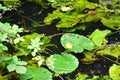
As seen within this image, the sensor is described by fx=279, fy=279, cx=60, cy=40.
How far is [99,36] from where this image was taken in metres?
2.06

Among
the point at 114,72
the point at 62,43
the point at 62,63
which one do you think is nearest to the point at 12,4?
the point at 62,43

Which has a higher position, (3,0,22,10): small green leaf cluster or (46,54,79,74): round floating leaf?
(3,0,22,10): small green leaf cluster

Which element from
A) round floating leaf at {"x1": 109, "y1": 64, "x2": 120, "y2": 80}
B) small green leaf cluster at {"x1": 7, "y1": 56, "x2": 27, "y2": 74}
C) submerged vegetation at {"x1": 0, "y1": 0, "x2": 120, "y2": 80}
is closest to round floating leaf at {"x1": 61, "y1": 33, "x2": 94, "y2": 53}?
submerged vegetation at {"x1": 0, "y1": 0, "x2": 120, "y2": 80}

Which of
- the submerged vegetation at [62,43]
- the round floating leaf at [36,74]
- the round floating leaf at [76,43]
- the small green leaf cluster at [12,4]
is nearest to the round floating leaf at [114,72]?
the submerged vegetation at [62,43]

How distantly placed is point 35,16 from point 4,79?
927mm

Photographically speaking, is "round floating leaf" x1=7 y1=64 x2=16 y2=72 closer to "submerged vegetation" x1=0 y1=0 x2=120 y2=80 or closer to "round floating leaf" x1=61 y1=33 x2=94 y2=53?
"submerged vegetation" x1=0 y1=0 x2=120 y2=80

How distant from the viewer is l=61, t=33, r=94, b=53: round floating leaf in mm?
1903

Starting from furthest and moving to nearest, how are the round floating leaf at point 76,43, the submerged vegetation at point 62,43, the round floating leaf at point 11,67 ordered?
the round floating leaf at point 76,43
the submerged vegetation at point 62,43
the round floating leaf at point 11,67

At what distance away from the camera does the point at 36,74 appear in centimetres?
168

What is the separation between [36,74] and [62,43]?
1.17 ft

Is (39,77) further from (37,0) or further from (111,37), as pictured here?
(37,0)

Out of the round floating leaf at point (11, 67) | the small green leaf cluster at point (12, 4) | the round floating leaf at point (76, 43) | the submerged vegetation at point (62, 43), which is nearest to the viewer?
the round floating leaf at point (11, 67)

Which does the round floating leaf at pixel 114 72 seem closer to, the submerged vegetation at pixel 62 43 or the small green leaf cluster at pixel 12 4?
the submerged vegetation at pixel 62 43

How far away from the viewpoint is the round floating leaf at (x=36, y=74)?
5.42 ft
